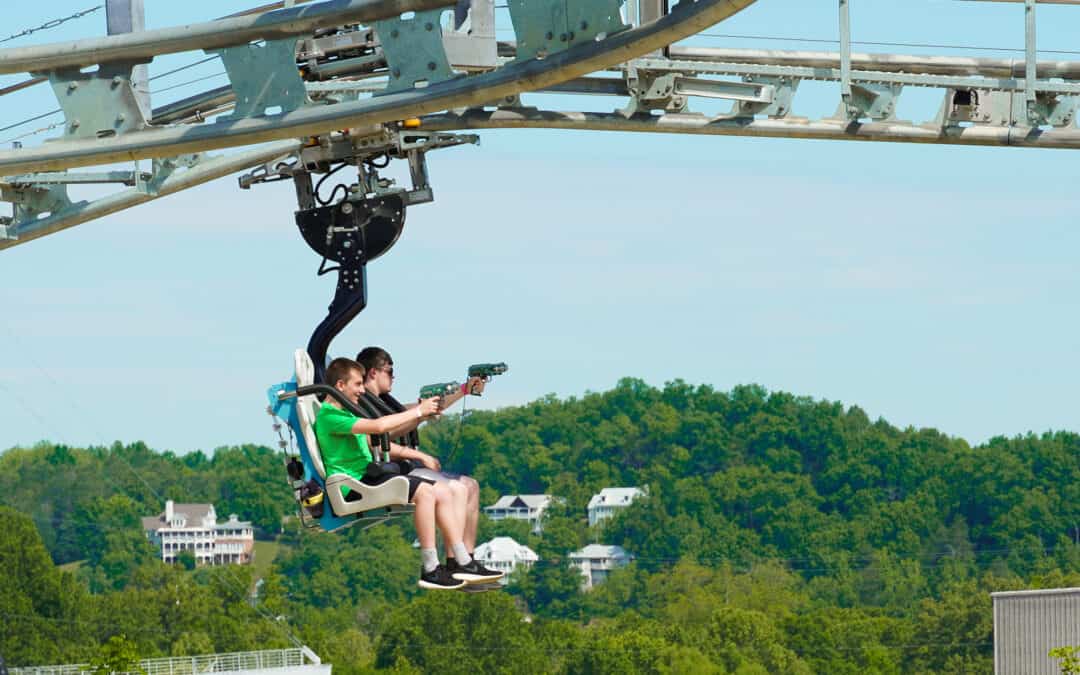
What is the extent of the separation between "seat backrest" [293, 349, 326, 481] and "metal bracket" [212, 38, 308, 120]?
2296mm

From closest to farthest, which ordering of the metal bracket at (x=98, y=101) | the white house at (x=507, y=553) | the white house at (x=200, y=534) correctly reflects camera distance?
the metal bracket at (x=98, y=101) → the white house at (x=507, y=553) → the white house at (x=200, y=534)

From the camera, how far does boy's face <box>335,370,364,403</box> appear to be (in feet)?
43.3

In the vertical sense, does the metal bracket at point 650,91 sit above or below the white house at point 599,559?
above

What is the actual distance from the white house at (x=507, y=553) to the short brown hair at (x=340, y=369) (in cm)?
13552

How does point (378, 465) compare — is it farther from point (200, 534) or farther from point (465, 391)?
point (200, 534)

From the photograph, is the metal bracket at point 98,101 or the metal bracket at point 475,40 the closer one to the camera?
the metal bracket at point 475,40

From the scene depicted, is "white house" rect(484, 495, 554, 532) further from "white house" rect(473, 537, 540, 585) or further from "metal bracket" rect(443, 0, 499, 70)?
"metal bracket" rect(443, 0, 499, 70)

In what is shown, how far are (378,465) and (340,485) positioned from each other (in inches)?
9.0

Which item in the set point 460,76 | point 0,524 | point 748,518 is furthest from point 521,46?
point 748,518

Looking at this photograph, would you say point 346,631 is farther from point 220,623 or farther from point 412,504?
point 412,504

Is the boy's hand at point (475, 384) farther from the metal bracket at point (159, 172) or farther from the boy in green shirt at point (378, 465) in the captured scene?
the metal bracket at point (159, 172)

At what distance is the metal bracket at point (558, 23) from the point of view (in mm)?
10516

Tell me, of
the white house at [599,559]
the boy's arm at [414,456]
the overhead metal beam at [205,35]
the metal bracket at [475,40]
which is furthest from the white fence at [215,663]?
the metal bracket at [475,40]

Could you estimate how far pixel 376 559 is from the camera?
136125 mm
